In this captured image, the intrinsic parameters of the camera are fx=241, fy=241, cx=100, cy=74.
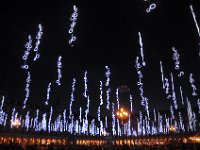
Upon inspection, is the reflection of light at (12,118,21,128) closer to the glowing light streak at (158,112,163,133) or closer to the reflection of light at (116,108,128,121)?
the reflection of light at (116,108,128,121)

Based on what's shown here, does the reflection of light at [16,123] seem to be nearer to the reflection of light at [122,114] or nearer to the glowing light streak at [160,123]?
the reflection of light at [122,114]

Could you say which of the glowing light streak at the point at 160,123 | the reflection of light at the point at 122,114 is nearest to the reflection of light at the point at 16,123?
the reflection of light at the point at 122,114

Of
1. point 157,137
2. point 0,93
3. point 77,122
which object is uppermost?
point 0,93

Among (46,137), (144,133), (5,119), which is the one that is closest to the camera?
(5,119)

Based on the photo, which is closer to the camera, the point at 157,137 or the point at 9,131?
the point at 9,131

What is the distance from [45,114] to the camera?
67.7 meters

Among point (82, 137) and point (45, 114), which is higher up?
point (45, 114)

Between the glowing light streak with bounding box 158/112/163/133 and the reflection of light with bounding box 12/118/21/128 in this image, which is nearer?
the reflection of light with bounding box 12/118/21/128

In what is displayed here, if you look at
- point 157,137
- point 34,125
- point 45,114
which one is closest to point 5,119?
point 34,125

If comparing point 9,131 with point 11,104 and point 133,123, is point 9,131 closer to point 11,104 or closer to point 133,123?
point 11,104

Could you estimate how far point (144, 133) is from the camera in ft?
249

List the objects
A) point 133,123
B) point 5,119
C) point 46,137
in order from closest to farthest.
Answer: point 5,119 → point 46,137 → point 133,123

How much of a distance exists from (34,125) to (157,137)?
113 feet

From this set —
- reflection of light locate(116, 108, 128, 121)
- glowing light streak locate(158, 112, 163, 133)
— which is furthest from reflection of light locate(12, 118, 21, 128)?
glowing light streak locate(158, 112, 163, 133)
